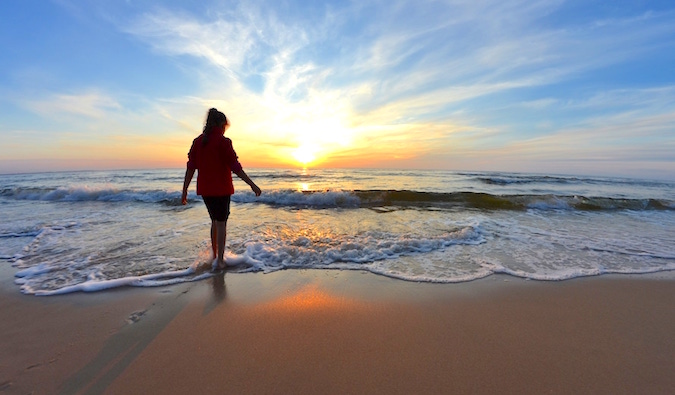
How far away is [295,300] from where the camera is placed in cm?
296

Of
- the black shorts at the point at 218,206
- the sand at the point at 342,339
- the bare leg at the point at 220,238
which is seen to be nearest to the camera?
the sand at the point at 342,339

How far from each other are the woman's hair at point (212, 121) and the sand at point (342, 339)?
1.83 meters

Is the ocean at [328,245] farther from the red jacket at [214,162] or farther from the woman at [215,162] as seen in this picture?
the red jacket at [214,162]

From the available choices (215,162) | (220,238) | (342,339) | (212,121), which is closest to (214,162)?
(215,162)

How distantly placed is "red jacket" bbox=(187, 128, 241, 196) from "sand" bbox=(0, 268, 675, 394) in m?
1.20

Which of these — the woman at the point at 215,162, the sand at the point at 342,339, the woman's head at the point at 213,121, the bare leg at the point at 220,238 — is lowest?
the sand at the point at 342,339

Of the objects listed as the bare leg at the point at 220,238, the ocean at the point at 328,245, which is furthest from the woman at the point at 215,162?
the ocean at the point at 328,245

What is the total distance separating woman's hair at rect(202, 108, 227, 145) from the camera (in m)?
3.54

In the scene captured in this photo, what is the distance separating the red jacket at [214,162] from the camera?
11.6ft

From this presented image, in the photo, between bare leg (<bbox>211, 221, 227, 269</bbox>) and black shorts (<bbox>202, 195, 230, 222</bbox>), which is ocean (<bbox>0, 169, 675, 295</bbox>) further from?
black shorts (<bbox>202, 195, 230, 222</bbox>)

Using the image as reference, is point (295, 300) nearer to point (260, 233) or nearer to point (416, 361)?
point (416, 361)

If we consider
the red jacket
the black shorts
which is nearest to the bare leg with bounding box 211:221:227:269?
the black shorts

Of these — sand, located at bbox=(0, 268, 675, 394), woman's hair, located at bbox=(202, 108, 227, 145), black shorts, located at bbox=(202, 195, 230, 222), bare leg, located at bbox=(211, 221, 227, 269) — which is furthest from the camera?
bare leg, located at bbox=(211, 221, 227, 269)

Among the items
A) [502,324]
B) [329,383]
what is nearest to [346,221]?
[502,324]
